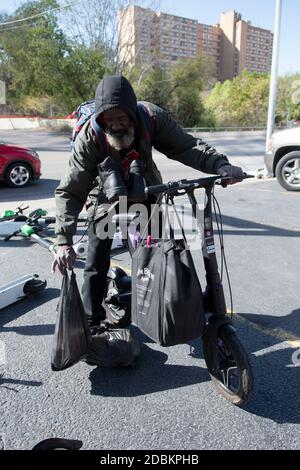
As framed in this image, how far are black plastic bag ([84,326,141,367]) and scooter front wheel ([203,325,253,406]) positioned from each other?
56cm

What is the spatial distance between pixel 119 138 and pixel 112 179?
0.29 m

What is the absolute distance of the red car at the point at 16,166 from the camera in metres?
10.2

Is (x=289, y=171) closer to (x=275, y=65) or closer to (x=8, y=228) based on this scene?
(x=275, y=65)

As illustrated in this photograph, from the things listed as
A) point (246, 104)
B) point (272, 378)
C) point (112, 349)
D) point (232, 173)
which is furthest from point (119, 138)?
point (246, 104)

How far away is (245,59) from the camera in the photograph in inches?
3150

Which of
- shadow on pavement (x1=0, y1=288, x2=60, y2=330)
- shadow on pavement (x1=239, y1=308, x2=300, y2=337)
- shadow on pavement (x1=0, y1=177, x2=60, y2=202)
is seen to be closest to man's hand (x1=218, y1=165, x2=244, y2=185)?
shadow on pavement (x1=239, y1=308, x2=300, y2=337)

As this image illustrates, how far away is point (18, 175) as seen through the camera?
1036 centimetres

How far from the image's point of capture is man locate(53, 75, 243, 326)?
245cm

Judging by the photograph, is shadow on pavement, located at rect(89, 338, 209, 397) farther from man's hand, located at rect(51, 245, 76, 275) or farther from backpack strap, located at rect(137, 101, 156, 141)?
backpack strap, located at rect(137, 101, 156, 141)

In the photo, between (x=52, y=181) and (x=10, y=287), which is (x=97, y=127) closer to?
(x=10, y=287)

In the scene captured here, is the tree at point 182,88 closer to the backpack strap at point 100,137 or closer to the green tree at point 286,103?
the green tree at point 286,103

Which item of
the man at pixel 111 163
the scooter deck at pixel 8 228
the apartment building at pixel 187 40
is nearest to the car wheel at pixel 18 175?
the scooter deck at pixel 8 228

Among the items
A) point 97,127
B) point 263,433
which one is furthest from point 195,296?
point 97,127
